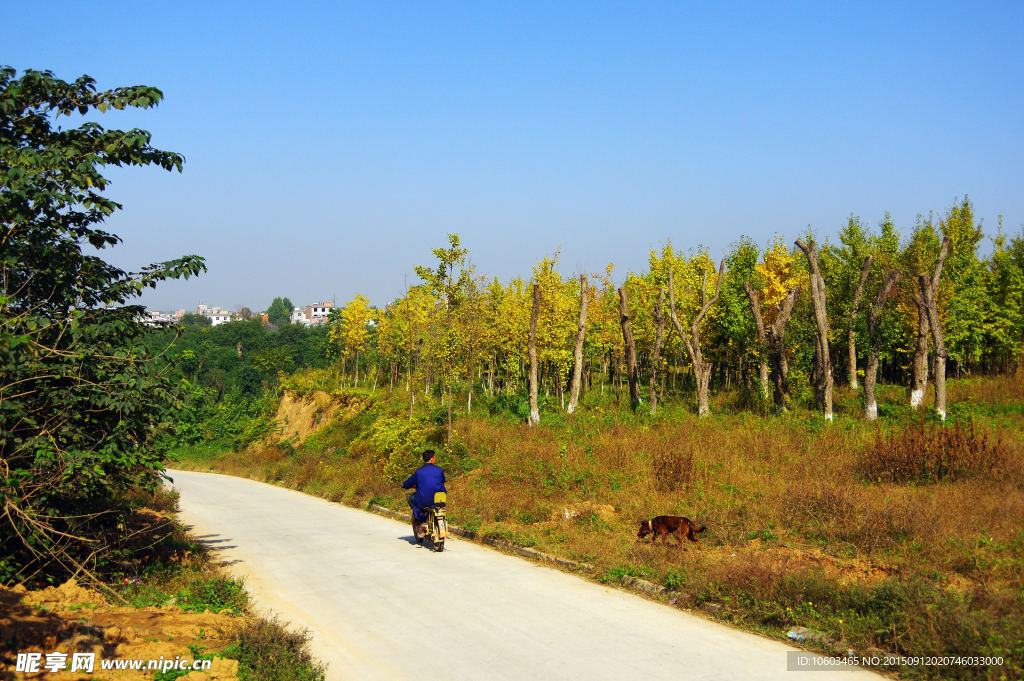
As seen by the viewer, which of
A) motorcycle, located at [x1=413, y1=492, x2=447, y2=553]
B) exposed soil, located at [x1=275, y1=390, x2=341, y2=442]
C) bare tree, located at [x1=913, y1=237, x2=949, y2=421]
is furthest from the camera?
exposed soil, located at [x1=275, y1=390, x2=341, y2=442]

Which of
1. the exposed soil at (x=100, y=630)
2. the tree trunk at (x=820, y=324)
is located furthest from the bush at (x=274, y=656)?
the tree trunk at (x=820, y=324)

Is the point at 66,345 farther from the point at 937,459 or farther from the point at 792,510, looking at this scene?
the point at 937,459

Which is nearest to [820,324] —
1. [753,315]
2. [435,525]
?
[753,315]

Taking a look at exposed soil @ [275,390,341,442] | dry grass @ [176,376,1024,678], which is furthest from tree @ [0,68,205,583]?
exposed soil @ [275,390,341,442]

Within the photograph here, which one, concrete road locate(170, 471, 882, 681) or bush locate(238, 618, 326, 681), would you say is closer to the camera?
bush locate(238, 618, 326, 681)

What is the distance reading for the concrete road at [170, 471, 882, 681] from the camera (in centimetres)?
659

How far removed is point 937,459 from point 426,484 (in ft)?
30.8

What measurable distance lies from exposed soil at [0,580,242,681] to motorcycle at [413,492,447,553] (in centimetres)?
503

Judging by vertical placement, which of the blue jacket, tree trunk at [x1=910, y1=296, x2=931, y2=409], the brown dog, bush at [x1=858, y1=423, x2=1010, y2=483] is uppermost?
tree trunk at [x1=910, y1=296, x2=931, y2=409]

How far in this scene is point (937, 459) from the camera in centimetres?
1259

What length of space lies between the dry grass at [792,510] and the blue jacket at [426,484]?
1664 mm

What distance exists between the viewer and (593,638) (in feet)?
24.6

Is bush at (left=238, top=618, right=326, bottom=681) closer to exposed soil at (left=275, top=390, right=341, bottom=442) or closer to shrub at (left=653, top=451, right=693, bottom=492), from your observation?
shrub at (left=653, top=451, right=693, bottom=492)

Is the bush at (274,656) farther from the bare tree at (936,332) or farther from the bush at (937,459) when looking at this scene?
the bare tree at (936,332)
